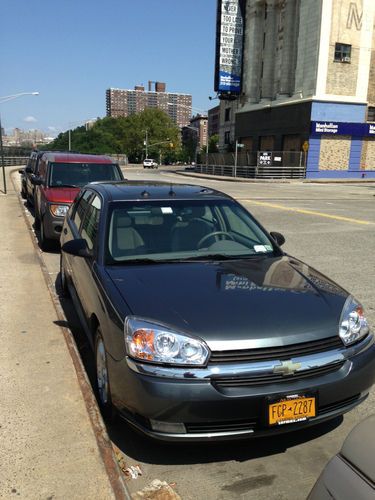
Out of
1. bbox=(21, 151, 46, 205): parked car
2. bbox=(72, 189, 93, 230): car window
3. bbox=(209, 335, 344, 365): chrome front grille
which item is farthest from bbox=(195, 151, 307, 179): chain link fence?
bbox=(209, 335, 344, 365): chrome front grille

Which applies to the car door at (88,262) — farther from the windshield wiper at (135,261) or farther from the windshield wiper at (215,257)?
the windshield wiper at (215,257)

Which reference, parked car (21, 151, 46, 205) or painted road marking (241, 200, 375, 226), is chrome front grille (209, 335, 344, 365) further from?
painted road marking (241, 200, 375, 226)

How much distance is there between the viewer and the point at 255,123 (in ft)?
167

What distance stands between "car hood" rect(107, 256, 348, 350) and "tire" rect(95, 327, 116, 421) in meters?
0.46

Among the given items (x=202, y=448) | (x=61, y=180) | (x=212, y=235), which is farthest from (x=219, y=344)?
(x=61, y=180)

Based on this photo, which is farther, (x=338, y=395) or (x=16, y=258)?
(x=16, y=258)

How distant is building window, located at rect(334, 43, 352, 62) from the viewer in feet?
138

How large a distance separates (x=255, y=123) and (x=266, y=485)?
50.9m

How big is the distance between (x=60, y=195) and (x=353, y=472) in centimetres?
808

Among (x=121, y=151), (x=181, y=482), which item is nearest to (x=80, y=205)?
(x=181, y=482)

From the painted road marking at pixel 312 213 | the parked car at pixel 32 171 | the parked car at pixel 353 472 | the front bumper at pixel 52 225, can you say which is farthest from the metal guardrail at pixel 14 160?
the parked car at pixel 353 472

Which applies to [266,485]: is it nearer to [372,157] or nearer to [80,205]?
[80,205]

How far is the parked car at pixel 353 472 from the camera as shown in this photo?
4.66ft

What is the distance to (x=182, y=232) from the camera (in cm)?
415
